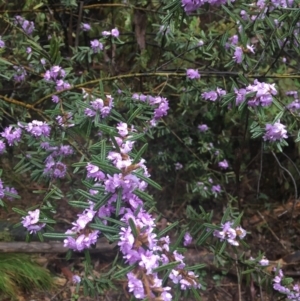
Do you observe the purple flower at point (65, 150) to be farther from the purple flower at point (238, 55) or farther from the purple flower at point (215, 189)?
the purple flower at point (215, 189)

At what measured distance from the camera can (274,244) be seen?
3744mm

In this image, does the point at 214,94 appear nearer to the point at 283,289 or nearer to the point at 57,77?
the point at 57,77

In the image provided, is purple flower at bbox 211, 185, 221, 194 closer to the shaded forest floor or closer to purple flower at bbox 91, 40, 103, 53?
the shaded forest floor

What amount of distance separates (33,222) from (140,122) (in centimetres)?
89

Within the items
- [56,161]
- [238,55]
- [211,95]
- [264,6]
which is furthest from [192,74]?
[56,161]

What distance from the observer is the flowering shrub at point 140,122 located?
1.34m

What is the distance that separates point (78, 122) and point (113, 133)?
17.4 inches

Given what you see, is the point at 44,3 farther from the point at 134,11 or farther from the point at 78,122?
the point at 78,122

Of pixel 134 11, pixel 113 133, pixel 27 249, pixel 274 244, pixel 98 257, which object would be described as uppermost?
pixel 113 133

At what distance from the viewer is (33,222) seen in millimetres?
1661

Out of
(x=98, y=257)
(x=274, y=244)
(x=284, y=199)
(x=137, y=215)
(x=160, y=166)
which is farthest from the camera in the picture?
(x=284, y=199)

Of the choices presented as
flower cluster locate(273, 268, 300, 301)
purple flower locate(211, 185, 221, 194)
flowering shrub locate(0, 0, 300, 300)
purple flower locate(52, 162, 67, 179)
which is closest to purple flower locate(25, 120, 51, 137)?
flowering shrub locate(0, 0, 300, 300)

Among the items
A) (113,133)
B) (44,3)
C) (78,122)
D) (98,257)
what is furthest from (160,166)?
(113,133)

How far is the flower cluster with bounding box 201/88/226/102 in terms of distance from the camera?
2.32 meters
